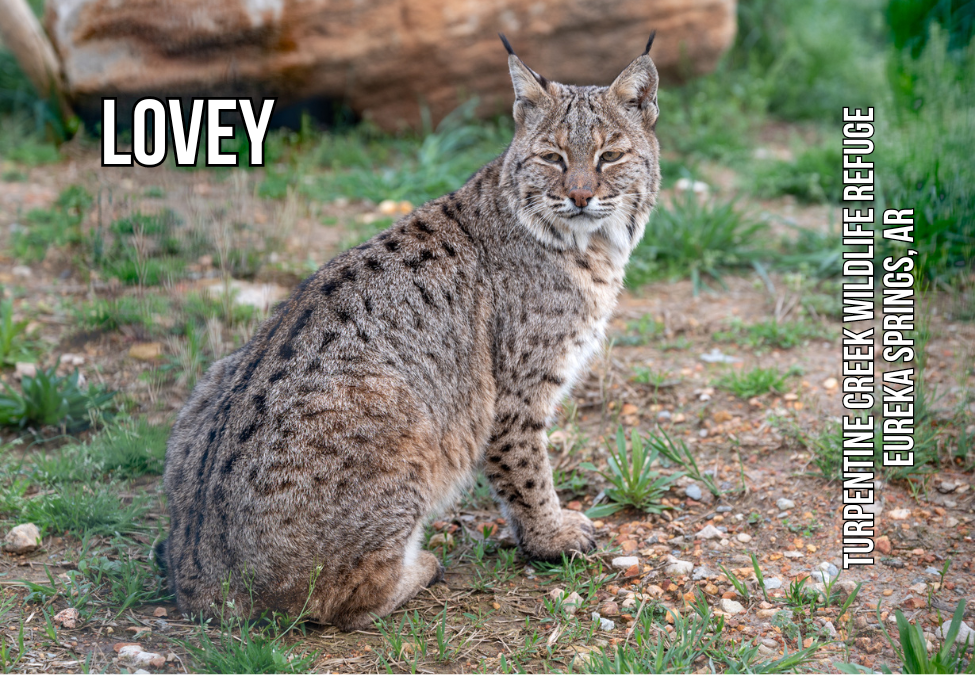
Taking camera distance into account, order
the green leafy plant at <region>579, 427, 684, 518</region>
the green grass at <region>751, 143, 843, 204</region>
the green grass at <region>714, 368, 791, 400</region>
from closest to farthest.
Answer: the green leafy plant at <region>579, 427, 684, 518</region>
the green grass at <region>714, 368, 791, 400</region>
the green grass at <region>751, 143, 843, 204</region>

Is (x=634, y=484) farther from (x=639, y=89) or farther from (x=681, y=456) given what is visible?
(x=639, y=89)

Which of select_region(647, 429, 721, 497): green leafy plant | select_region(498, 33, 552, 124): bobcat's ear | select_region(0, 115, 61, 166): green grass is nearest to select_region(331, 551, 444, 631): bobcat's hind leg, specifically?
select_region(647, 429, 721, 497): green leafy plant

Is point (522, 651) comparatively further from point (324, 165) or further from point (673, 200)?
point (324, 165)

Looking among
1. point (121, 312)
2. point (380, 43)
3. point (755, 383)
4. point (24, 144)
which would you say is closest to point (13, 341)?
point (121, 312)

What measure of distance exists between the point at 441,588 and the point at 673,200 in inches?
155

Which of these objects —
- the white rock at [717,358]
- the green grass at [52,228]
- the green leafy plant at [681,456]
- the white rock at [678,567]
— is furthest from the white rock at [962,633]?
the green grass at [52,228]

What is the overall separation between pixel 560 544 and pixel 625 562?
30 centimetres

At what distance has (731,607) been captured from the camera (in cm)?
357

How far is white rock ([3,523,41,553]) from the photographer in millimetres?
Answer: 3898

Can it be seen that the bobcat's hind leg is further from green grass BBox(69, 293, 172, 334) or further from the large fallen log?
the large fallen log

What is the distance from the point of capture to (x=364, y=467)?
3451mm

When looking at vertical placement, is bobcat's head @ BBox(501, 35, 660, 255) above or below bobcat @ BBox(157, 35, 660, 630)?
above

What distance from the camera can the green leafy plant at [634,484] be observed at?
4.31 m

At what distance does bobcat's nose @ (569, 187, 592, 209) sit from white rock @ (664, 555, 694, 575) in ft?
5.39
